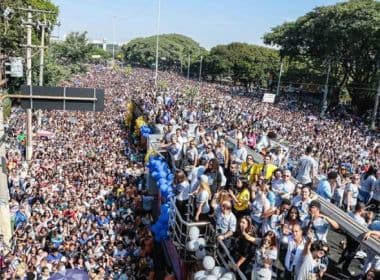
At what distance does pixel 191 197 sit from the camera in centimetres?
982

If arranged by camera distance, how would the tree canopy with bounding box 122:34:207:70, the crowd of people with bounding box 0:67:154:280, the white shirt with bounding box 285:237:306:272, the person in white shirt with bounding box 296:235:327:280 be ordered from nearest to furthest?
the person in white shirt with bounding box 296:235:327:280 < the white shirt with bounding box 285:237:306:272 < the crowd of people with bounding box 0:67:154:280 < the tree canopy with bounding box 122:34:207:70

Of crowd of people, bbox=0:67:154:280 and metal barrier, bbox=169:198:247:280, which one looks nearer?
metal barrier, bbox=169:198:247:280

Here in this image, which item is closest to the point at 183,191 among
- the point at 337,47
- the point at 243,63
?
the point at 337,47

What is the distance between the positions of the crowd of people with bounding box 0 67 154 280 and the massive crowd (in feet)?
0.12

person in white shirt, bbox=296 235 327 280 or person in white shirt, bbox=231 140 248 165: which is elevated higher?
person in white shirt, bbox=231 140 248 165

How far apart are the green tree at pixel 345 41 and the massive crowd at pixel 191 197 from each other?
1761cm

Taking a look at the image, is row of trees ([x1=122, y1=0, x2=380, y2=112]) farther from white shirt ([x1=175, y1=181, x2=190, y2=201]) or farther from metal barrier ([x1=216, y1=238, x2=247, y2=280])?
metal barrier ([x1=216, y1=238, x2=247, y2=280])

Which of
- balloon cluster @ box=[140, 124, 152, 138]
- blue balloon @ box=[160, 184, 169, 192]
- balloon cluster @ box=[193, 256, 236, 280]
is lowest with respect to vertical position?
balloon cluster @ box=[140, 124, 152, 138]

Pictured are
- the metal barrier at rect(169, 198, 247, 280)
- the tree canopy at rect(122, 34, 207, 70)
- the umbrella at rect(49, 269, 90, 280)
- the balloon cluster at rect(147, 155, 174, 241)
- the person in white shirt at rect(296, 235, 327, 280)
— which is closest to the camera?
the person in white shirt at rect(296, 235, 327, 280)

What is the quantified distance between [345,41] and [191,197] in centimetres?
3778

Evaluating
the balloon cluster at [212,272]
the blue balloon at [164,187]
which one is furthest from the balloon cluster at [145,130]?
the balloon cluster at [212,272]

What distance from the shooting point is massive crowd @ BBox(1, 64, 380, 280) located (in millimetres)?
7234

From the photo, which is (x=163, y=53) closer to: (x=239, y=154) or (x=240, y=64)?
(x=240, y=64)

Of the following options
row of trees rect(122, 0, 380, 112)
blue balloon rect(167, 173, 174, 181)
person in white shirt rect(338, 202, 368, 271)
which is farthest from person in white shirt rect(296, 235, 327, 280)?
row of trees rect(122, 0, 380, 112)
